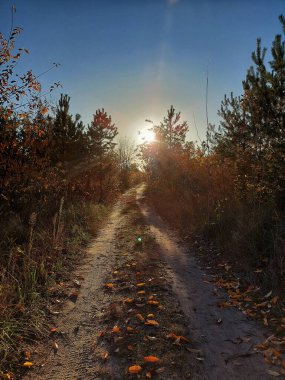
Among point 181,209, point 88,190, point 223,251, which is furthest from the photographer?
point 88,190

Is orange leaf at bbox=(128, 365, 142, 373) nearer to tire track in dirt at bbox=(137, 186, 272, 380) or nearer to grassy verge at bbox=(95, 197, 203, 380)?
grassy verge at bbox=(95, 197, 203, 380)

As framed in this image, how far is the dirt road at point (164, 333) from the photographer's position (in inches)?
133

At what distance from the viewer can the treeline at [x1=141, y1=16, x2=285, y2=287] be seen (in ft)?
21.2

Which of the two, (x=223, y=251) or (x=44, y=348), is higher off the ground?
(x=223, y=251)

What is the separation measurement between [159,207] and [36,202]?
7.31 m

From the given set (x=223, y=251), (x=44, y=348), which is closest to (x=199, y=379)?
(x=44, y=348)

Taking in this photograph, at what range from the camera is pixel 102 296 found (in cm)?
541

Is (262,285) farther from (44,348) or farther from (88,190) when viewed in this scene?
(88,190)

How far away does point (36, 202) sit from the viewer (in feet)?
35.5

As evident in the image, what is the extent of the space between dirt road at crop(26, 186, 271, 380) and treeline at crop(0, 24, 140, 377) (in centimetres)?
50

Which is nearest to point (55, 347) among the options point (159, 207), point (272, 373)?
point (272, 373)

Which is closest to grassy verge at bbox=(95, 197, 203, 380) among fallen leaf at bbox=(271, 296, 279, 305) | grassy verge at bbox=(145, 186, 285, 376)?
grassy verge at bbox=(145, 186, 285, 376)


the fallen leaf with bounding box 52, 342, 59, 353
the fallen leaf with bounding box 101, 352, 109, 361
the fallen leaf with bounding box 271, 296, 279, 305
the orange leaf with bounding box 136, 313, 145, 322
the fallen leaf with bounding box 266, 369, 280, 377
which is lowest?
the fallen leaf with bounding box 52, 342, 59, 353

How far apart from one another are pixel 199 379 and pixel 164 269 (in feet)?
11.4
